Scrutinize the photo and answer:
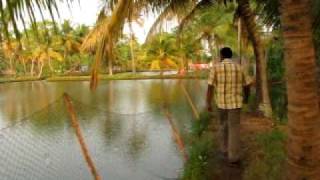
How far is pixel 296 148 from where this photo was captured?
3.57m

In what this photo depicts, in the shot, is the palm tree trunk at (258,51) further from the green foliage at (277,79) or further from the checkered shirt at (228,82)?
the checkered shirt at (228,82)

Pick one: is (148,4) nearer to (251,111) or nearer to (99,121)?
(251,111)

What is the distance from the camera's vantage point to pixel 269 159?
5.39m

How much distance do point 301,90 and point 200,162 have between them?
11.2 feet

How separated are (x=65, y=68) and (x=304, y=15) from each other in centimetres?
6165

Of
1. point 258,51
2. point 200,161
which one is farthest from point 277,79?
point 200,161

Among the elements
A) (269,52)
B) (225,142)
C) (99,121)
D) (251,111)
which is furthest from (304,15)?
(269,52)

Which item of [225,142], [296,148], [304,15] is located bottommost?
[225,142]

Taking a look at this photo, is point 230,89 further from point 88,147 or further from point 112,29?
point 88,147

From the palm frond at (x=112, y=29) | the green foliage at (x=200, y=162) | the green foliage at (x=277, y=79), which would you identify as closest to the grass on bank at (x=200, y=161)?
the green foliage at (x=200, y=162)

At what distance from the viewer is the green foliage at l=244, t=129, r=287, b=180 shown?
193 inches

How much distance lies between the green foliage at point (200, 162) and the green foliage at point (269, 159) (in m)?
0.83

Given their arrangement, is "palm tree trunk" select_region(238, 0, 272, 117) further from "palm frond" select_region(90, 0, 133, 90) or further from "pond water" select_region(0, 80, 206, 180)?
"palm frond" select_region(90, 0, 133, 90)

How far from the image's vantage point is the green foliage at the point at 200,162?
249 inches
